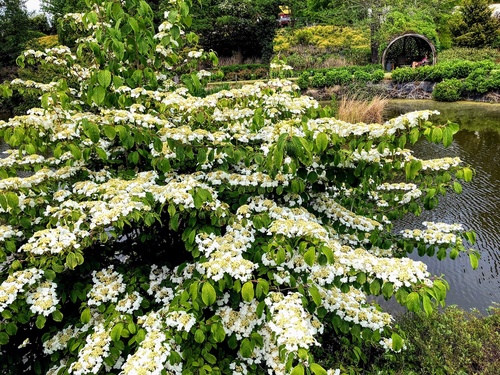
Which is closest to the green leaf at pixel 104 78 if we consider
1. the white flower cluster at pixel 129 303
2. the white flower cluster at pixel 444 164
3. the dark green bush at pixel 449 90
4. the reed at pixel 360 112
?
the white flower cluster at pixel 129 303

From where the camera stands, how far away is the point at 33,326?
90.8 inches

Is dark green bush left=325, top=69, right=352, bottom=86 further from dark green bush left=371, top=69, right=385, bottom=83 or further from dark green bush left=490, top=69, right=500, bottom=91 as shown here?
dark green bush left=490, top=69, right=500, bottom=91

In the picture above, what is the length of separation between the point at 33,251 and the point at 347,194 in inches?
99.5

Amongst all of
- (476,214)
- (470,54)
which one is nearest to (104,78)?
(476,214)

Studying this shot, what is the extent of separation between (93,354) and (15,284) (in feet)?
1.66

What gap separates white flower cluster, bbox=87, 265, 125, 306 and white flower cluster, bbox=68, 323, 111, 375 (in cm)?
17

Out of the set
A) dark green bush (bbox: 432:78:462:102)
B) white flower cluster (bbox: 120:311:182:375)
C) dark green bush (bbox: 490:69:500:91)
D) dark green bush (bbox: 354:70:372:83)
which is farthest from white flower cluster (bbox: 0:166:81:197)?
dark green bush (bbox: 354:70:372:83)

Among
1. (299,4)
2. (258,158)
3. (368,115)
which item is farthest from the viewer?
(299,4)

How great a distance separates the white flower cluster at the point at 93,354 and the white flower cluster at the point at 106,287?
0.17 metres

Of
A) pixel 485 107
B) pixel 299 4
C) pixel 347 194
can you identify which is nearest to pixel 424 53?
pixel 485 107

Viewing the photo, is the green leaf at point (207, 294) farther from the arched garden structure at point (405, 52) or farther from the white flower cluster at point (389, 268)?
the arched garden structure at point (405, 52)

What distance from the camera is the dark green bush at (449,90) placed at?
13.7m

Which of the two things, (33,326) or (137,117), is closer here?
(137,117)

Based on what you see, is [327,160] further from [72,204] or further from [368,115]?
[368,115]
